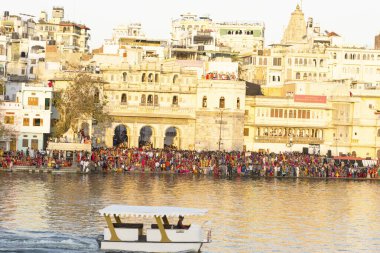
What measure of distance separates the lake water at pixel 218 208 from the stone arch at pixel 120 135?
21.1m

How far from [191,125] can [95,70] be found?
990 cm

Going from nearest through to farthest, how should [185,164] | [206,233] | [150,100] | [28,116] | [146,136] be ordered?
[206,233], [185,164], [28,116], [150,100], [146,136]

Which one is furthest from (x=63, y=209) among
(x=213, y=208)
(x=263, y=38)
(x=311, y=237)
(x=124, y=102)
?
(x=263, y=38)

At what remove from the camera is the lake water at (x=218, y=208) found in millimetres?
46469

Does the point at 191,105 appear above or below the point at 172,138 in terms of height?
above

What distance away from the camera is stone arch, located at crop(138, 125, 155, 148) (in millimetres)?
98994

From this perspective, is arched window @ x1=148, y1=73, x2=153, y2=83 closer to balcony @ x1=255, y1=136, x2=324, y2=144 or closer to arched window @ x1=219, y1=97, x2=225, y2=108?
arched window @ x1=219, y1=97, x2=225, y2=108

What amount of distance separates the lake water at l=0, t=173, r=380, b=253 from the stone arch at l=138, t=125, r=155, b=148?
63.3 feet

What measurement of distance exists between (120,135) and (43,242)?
5901 cm

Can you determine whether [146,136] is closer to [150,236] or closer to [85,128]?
[85,128]

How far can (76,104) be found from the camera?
9019 centimetres

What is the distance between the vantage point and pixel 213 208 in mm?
58969

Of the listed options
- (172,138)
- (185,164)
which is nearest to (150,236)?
(185,164)

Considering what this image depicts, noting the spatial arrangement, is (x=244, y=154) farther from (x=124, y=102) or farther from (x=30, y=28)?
(x=30, y=28)
